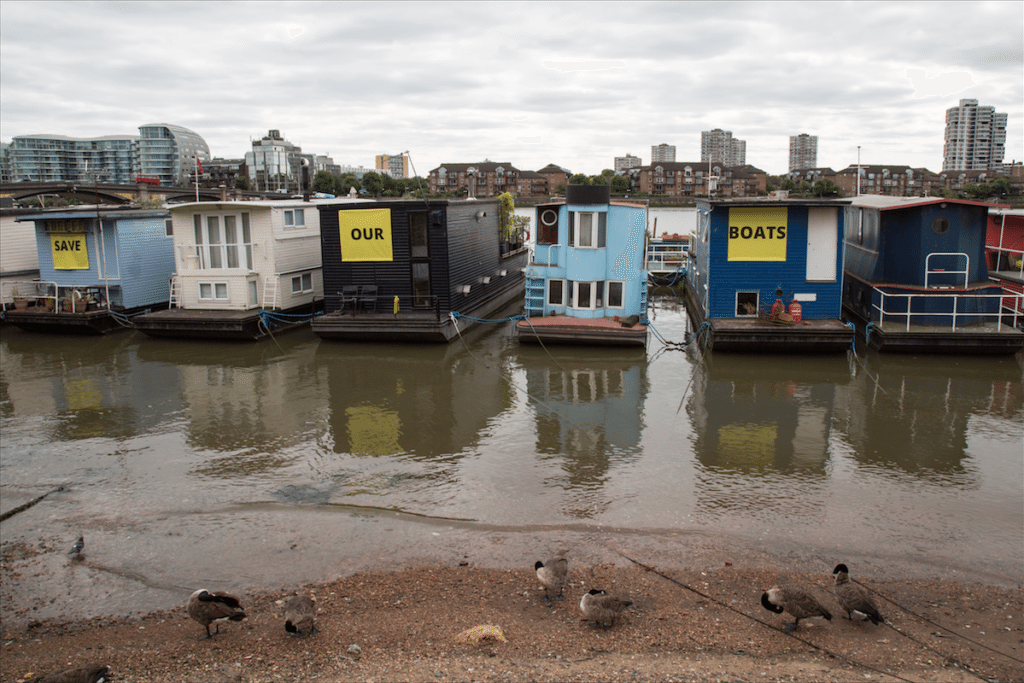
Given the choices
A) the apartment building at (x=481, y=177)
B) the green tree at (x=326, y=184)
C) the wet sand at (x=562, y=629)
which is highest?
the apartment building at (x=481, y=177)

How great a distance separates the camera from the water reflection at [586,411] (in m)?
11.4

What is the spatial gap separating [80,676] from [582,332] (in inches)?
605

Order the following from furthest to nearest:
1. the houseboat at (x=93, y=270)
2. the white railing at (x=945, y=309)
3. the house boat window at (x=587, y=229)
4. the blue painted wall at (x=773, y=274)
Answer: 1. the houseboat at (x=93, y=270)
2. the house boat window at (x=587, y=229)
3. the blue painted wall at (x=773, y=274)
4. the white railing at (x=945, y=309)

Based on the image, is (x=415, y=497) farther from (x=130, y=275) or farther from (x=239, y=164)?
(x=239, y=164)

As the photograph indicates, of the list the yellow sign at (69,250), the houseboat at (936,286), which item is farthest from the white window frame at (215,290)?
the houseboat at (936,286)

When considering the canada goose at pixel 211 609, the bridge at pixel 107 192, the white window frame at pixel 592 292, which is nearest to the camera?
the canada goose at pixel 211 609

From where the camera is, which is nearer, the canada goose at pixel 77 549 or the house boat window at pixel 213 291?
the canada goose at pixel 77 549

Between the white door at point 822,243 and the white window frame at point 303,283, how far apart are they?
Result: 16.6 m

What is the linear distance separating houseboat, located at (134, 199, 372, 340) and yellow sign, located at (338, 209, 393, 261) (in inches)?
110

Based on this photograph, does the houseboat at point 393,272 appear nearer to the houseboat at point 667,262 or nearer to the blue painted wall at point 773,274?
the blue painted wall at point 773,274

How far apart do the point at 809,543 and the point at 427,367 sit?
39.6 feet

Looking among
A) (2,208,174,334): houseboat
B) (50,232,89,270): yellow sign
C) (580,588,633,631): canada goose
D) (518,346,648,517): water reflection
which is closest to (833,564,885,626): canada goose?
(580,588,633,631): canada goose

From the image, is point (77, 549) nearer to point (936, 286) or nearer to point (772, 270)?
point (772, 270)

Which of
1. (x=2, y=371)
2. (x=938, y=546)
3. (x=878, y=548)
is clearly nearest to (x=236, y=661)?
(x=878, y=548)
